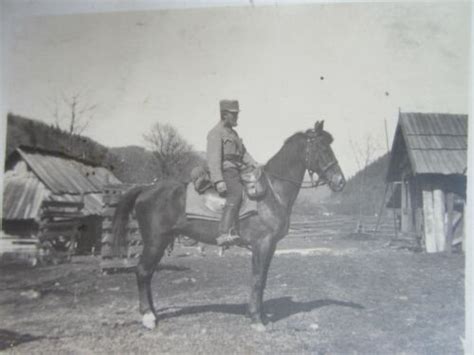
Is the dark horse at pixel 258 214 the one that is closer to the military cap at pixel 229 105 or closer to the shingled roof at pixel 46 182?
the military cap at pixel 229 105

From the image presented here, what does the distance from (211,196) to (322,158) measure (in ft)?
3.69

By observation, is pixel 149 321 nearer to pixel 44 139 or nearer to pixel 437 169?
pixel 44 139

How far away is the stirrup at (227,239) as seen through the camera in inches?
144

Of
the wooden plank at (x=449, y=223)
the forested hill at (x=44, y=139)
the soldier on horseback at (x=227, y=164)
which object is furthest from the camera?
the wooden plank at (x=449, y=223)

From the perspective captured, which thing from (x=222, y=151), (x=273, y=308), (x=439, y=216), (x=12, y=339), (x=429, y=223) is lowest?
(x=12, y=339)

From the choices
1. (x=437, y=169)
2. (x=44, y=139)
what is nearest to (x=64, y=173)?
(x=44, y=139)

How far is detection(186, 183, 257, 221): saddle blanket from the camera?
375 centimetres

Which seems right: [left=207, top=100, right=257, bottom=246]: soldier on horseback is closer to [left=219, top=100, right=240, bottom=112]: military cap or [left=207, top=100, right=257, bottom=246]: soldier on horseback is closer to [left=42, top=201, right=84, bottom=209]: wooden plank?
[left=219, top=100, right=240, bottom=112]: military cap

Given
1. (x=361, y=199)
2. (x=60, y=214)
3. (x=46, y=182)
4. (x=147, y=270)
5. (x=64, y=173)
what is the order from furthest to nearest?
1. (x=361, y=199)
2. (x=64, y=173)
3. (x=60, y=214)
4. (x=46, y=182)
5. (x=147, y=270)

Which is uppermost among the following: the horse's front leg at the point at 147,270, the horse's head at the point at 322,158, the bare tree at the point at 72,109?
the bare tree at the point at 72,109

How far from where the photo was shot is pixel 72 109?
4.92 metres

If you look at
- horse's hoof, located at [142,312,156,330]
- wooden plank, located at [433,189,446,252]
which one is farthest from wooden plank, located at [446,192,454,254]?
horse's hoof, located at [142,312,156,330]

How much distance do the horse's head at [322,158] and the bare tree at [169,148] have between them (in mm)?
1760

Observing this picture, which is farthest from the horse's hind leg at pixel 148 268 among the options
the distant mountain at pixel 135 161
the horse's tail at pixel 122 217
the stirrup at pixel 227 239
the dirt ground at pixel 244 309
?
the distant mountain at pixel 135 161
